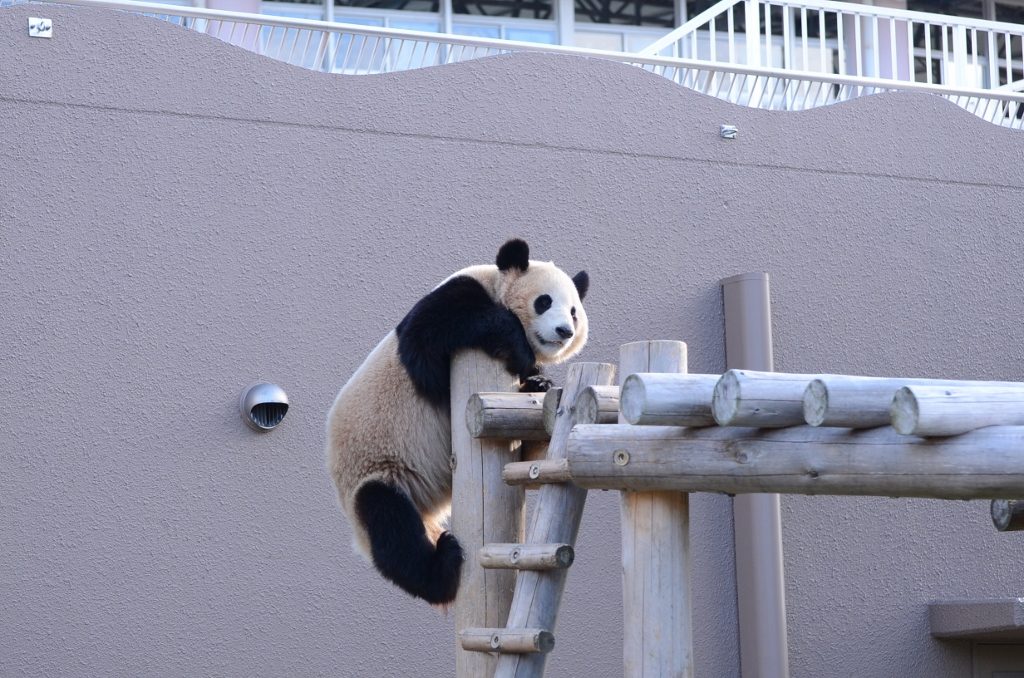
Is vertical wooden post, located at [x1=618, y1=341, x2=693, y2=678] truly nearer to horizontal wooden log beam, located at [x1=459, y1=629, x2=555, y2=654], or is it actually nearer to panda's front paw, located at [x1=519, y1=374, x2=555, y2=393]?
horizontal wooden log beam, located at [x1=459, y1=629, x2=555, y2=654]

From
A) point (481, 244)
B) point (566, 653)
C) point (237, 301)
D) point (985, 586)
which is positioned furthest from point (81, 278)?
point (985, 586)

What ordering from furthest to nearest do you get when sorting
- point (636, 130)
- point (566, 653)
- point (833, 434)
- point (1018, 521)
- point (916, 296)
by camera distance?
point (916, 296)
point (636, 130)
point (566, 653)
point (1018, 521)
point (833, 434)

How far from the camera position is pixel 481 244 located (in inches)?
254

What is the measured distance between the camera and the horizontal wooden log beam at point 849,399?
2756 millimetres

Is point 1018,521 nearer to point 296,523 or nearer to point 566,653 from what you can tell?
point 566,653

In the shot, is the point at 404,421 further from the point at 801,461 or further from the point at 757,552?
the point at 757,552

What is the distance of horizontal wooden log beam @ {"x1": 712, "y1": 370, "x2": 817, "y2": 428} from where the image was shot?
9.45 ft

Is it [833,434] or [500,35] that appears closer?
[833,434]

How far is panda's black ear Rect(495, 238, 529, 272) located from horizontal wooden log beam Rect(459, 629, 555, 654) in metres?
1.11

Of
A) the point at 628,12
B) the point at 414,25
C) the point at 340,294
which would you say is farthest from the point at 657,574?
the point at 628,12

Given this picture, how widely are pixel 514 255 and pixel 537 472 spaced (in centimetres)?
72

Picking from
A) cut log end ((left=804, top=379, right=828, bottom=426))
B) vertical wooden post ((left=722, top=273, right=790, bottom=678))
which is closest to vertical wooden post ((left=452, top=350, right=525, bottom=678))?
cut log end ((left=804, top=379, right=828, bottom=426))

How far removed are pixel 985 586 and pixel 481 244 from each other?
3.39m

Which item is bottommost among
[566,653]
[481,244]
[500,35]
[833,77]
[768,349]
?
[566,653]
